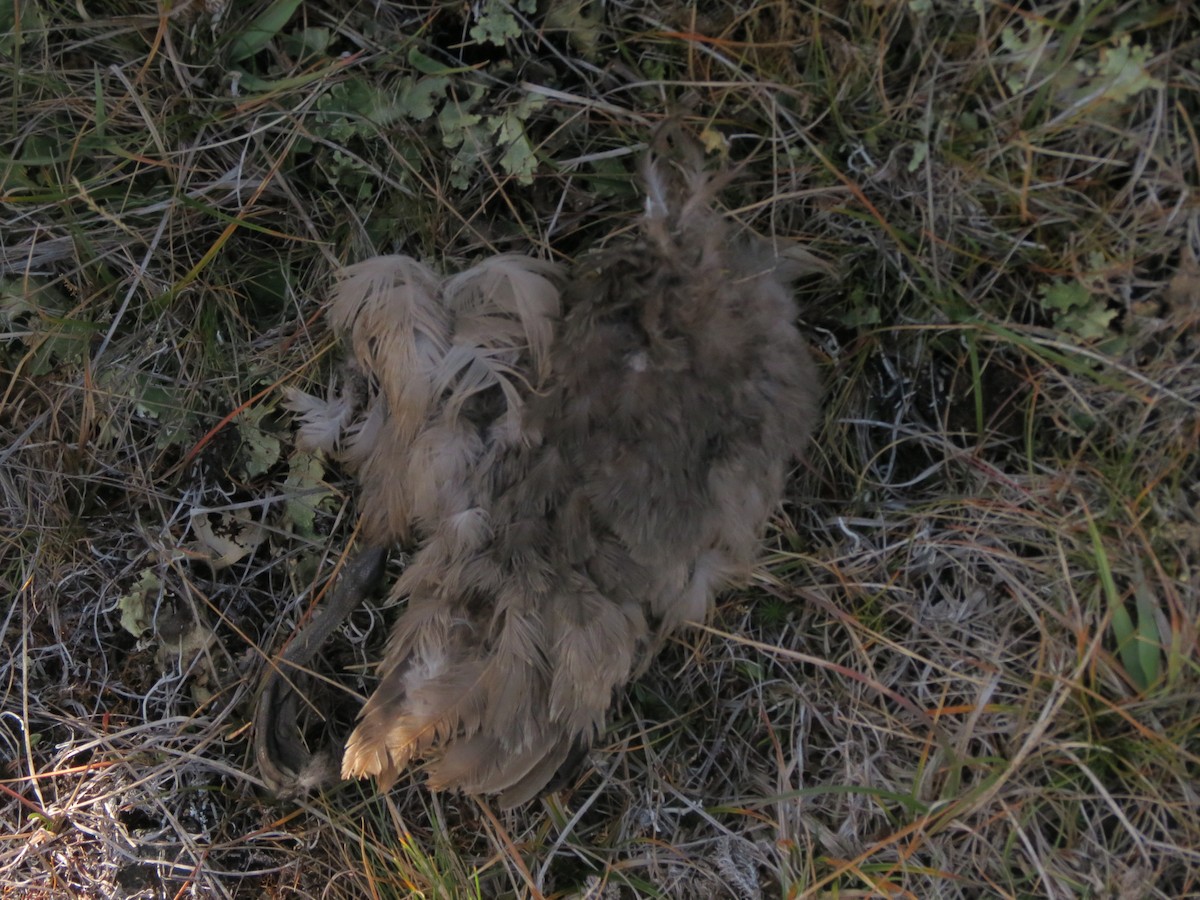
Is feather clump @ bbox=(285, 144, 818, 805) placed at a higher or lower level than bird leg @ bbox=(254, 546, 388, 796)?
higher

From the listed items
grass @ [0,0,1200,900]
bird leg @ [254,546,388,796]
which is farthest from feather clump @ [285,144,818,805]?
grass @ [0,0,1200,900]

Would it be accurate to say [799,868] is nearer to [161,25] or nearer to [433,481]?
[433,481]

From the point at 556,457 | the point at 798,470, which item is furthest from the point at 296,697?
the point at 798,470

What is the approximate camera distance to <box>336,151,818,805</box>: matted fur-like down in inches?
76.5

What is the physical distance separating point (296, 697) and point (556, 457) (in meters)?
1.06

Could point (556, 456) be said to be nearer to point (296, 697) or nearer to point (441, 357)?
point (441, 357)

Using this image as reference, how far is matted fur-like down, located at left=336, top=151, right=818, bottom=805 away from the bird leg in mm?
259

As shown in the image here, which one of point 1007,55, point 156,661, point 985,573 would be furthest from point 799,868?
point 1007,55

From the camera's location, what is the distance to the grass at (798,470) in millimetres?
2230

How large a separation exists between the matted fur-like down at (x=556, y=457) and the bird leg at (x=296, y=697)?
0.85 feet

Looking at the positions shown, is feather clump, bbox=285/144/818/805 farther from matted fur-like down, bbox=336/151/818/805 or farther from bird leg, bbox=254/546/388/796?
bird leg, bbox=254/546/388/796

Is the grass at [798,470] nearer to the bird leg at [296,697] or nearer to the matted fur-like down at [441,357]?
the bird leg at [296,697]

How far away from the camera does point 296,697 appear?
7.81 feet

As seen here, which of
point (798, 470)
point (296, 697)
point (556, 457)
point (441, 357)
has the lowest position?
point (296, 697)
